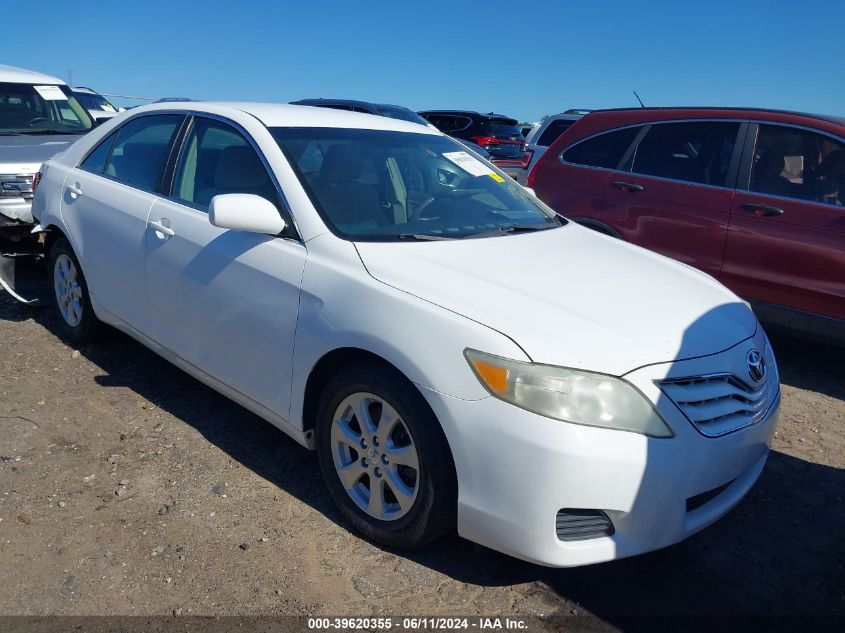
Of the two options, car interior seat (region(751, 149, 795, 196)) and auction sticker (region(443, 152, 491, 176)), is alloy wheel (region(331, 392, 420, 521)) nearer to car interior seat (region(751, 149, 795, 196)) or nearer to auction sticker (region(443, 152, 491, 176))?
auction sticker (region(443, 152, 491, 176))

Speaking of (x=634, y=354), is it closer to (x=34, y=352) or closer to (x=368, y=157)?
(x=368, y=157)

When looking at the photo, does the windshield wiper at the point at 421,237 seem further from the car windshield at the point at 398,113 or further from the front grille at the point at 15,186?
the car windshield at the point at 398,113

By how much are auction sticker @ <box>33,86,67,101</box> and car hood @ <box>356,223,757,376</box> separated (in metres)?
6.55

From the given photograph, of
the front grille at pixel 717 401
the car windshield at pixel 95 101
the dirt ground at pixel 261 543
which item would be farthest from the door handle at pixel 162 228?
the car windshield at pixel 95 101

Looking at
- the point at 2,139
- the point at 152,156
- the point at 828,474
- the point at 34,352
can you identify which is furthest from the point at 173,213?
the point at 2,139

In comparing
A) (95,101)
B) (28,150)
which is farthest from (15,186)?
(95,101)

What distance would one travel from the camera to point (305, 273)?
3002mm

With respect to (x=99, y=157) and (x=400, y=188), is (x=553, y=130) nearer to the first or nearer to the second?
(x=99, y=157)

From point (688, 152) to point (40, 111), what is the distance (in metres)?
6.48

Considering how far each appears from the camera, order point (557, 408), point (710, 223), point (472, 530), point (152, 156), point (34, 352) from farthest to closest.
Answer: point (710, 223) → point (34, 352) → point (152, 156) → point (472, 530) → point (557, 408)

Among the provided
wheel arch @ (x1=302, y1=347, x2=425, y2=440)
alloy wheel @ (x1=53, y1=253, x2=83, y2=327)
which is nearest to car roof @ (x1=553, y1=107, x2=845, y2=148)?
wheel arch @ (x1=302, y1=347, x2=425, y2=440)

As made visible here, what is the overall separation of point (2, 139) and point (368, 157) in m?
5.25

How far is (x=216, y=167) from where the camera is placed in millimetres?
3703

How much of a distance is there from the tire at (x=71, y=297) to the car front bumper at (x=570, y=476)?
3000 millimetres
